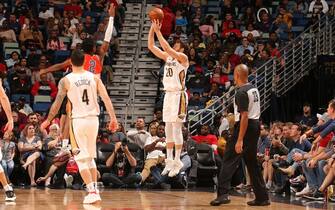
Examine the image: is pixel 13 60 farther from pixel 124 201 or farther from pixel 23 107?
pixel 124 201

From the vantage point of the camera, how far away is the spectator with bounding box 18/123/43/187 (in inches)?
687

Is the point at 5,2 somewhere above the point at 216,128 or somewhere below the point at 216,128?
above

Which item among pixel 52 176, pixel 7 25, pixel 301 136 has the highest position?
pixel 7 25

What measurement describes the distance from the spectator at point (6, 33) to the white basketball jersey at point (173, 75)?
34.9 feet

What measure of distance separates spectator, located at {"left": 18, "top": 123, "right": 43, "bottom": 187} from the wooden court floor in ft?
5.12

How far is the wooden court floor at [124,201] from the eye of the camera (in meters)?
12.2

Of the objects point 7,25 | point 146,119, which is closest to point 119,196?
point 146,119

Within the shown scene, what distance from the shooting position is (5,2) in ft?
84.1

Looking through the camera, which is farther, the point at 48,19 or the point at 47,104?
the point at 48,19

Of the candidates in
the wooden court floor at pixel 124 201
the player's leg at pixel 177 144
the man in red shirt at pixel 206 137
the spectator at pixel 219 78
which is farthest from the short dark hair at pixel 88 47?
the spectator at pixel 219 78

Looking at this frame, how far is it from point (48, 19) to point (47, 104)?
4.22 metres

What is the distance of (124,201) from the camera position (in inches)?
529

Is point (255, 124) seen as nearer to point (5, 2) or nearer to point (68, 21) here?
point (68, 21)

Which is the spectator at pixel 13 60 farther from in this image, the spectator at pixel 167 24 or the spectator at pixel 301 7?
the spectator at pixel 301 7
